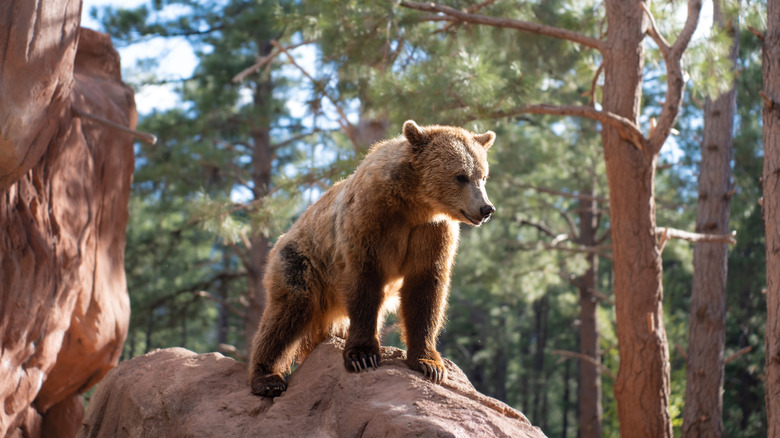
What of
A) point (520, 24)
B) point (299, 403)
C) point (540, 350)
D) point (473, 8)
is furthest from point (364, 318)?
point (540, 350)

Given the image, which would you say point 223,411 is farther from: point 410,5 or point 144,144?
point 144,144

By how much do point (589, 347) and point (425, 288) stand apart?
33.3 feet

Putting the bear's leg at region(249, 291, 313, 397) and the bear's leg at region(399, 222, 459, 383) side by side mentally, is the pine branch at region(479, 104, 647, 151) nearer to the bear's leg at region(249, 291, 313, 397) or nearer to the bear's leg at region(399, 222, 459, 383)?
the bear's leg at region(399, 222, 459, 383)

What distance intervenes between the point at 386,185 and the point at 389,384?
106 centimetres

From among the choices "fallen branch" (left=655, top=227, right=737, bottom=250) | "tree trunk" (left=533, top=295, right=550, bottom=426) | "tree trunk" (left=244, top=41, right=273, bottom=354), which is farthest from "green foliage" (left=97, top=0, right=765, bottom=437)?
"tree trunk" (left=533, top=295, right=550, bottom=426)

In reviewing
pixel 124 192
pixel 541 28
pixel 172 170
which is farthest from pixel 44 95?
pixel 172 170

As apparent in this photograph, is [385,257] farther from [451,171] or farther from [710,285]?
[710,285]

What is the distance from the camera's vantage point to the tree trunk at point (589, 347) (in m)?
12.7

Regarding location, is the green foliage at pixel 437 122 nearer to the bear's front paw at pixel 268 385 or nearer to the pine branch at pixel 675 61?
the pine branch at pixel 675 61

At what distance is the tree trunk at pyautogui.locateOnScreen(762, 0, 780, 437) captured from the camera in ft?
15.0

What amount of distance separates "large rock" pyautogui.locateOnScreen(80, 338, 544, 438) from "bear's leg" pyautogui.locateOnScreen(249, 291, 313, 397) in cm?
16

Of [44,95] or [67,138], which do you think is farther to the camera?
[67,138]

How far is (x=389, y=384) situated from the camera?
128 inches

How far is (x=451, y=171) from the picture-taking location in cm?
368
